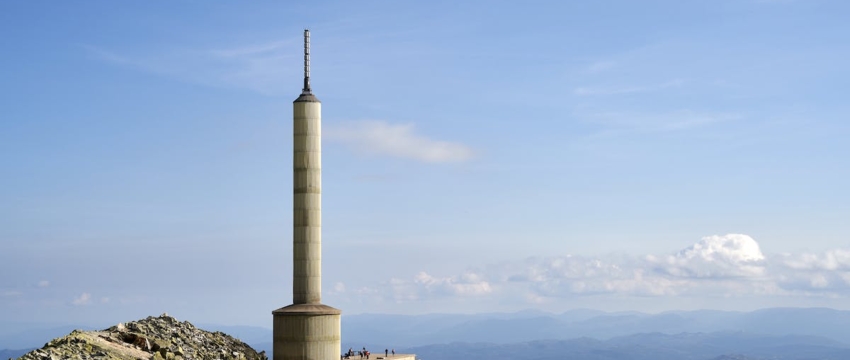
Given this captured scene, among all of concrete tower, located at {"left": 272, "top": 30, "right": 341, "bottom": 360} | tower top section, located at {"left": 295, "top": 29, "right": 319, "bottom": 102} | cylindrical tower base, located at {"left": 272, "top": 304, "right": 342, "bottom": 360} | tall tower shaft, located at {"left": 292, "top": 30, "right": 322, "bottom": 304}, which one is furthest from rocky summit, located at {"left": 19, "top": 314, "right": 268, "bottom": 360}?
tower top section, located at {"left": 295, "top": 29, "right": 319, "bottom": 102}

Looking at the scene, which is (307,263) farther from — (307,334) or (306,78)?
(306,78)

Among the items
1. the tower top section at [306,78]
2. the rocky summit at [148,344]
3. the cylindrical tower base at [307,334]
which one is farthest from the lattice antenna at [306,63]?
the rocky summit at [148,344]

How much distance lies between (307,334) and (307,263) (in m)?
6.77

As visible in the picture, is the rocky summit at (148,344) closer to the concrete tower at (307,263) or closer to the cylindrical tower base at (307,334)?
the cylindrical tower base at (307,334)

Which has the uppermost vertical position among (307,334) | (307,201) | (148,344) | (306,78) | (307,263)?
(306,78)

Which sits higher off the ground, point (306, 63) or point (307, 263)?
point (306, 63)

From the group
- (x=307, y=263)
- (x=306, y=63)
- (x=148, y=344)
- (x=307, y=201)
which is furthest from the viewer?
(x=306, y=63)

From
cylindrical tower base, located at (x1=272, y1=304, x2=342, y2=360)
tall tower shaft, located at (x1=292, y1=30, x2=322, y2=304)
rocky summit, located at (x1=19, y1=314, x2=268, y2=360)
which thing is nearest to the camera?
rocky summit, located at (x1=19, y1=314, x2=268, y2=360)

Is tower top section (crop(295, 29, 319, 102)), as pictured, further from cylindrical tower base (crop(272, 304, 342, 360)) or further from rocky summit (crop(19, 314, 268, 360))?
rocky summit (crop(19, 314, 268, 360))

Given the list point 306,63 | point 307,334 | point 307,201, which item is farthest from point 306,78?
point 307,334

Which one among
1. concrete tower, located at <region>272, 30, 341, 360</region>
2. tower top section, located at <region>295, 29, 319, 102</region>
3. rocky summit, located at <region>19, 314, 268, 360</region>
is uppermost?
tower top section, located at <region>295, 29, 319, 102</region>

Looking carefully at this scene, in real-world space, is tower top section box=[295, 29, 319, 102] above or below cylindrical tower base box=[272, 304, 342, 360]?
above

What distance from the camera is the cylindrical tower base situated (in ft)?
278

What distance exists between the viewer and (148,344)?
254 feet
